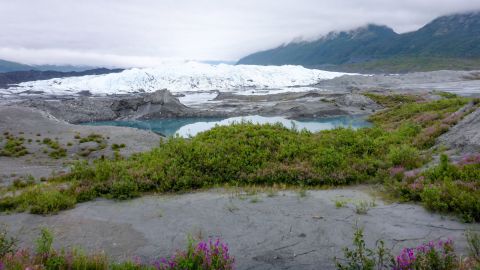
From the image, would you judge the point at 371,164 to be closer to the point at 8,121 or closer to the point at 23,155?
the point at 23,155

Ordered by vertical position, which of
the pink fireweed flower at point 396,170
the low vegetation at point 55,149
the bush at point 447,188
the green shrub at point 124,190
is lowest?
the low vegetation at point 55,149

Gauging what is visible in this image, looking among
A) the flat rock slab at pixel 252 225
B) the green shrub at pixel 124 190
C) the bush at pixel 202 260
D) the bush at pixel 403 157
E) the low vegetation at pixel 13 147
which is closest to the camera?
the bush at pixel 202 260

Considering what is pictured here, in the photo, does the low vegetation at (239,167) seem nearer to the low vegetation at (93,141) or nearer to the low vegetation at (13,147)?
the low vegetation at (93,141)

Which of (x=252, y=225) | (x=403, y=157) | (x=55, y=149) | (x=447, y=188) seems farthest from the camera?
(x=55, y=149)

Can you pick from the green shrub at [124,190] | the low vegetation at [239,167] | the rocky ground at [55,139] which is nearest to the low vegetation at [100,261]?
the low vegetation at [239,167]

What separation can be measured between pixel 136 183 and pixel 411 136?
11.9 m

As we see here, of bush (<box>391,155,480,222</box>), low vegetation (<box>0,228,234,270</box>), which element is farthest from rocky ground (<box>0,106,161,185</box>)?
bush (<box>391,155,480,222</box>)

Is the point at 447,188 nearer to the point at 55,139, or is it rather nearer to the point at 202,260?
the point at 202,260

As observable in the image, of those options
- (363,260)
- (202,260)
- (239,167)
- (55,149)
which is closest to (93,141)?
(55,149)

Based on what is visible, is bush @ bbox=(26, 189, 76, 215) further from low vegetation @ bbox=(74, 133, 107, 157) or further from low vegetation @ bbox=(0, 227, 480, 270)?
low vegetation @ bbox=(74, 133, 107, 157)


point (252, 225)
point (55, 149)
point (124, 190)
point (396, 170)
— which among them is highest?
point (396, 170)

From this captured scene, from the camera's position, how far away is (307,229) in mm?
8922

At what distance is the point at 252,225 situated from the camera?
9320 mm

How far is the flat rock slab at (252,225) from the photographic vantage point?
7938 millimetres
